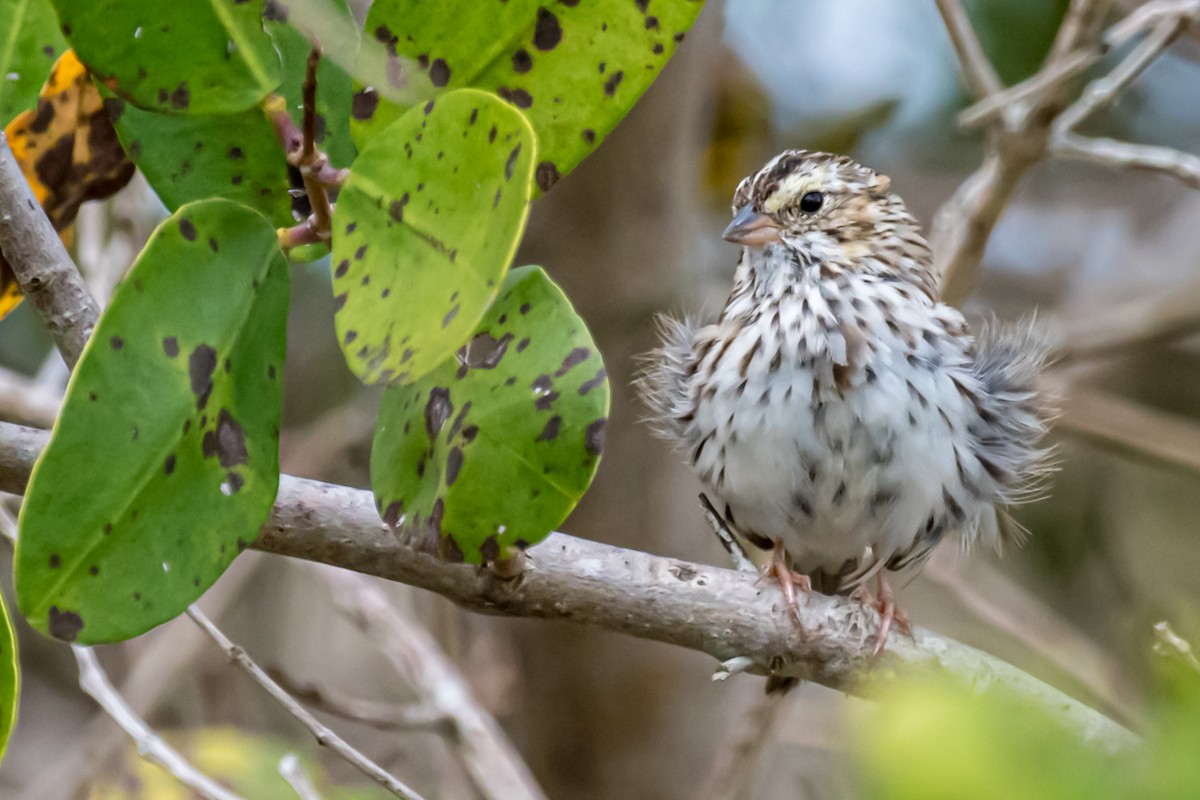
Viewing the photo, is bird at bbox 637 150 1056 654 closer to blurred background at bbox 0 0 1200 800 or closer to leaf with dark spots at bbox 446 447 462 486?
blurred background at bbox 0 0 1200 800

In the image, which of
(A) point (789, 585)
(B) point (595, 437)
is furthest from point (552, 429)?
(A) point (789, 585)

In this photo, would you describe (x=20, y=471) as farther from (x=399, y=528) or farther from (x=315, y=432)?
(x=315, y=432)

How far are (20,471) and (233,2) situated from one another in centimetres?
67

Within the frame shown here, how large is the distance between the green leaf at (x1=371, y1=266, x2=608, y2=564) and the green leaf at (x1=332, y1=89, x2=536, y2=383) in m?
0.13

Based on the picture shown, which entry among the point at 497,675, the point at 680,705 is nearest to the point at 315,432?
the point at 497,675

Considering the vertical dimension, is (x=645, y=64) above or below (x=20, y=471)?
above

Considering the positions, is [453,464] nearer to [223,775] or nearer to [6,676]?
[6,676]

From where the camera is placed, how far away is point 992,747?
1.76ft

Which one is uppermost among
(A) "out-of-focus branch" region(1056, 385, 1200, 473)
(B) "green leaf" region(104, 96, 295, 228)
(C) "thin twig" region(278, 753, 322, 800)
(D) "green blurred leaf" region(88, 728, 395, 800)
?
(B) "green leaf" region(104, 96, 295, 228)

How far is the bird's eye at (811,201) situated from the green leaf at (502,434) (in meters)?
1.65

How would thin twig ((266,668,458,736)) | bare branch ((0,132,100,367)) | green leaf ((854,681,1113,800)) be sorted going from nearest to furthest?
green leaf ((854,681,1113,800))
bare branch ((0,132,100,367))
thin twig ((266,668,458,736))

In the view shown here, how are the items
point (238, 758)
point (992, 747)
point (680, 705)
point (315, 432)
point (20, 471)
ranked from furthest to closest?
point (315, 432) → point (680, 705) → point (238, 758) → point (20, 471) → point (992, 747)

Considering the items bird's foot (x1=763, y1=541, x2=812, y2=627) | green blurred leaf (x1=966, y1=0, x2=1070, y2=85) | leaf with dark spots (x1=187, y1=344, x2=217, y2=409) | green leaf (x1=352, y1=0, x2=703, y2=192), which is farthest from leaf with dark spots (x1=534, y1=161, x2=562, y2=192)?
green blurred leaf (x1=966, y1=0, x2=1070, y2=85)

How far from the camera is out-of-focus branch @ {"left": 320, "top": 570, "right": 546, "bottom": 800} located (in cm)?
255
